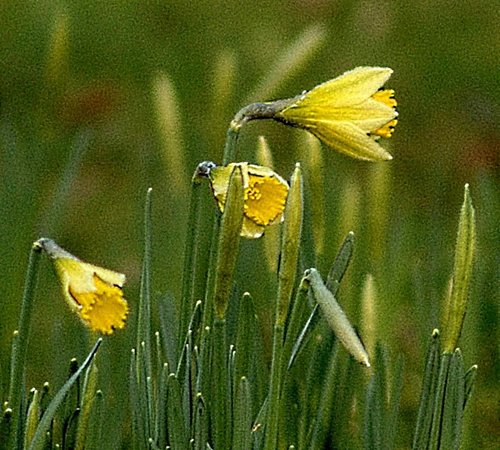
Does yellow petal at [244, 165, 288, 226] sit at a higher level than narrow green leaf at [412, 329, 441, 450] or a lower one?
higher

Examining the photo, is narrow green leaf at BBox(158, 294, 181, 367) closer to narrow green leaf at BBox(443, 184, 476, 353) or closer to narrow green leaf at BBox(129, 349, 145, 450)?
narrow green leaf at BBox(129, 349, 145, 450)

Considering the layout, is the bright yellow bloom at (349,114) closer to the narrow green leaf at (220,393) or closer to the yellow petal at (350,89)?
the yellow petal at (350,89)

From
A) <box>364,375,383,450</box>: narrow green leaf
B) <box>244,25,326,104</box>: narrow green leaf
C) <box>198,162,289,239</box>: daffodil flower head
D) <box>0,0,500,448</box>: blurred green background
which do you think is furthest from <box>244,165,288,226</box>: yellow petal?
<box>244,25,326,104</box>: narrow green leaf

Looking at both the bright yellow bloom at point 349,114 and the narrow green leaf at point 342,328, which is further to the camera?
the bright yellow bloom at point 349,114

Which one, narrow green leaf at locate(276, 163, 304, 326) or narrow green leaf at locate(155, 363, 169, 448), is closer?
narrow green leaf at locate(276, 163, 304, 326)

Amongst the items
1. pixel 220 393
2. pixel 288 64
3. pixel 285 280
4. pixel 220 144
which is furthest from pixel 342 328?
pixel 288 64

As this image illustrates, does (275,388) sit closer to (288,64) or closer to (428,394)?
(428,394)

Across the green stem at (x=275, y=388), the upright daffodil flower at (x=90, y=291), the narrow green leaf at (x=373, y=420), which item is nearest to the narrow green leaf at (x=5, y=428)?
the upright daffodil flower at (x=90, y=291)
